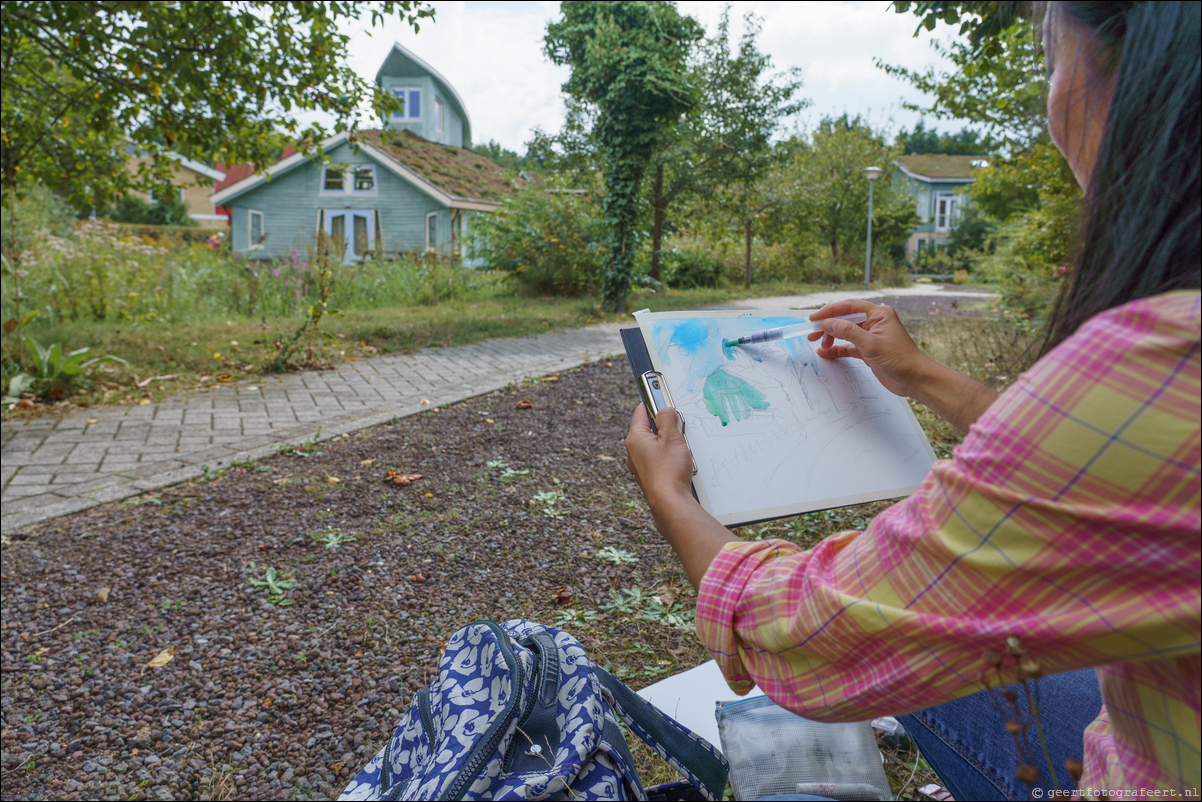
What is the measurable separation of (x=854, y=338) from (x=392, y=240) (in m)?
23.4

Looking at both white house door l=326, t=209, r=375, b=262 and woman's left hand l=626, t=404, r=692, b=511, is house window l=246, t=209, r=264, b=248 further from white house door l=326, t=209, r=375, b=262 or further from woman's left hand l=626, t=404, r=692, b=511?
woman's left hand l=626, t=404, r=692, b=511

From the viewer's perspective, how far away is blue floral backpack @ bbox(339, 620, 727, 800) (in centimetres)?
104

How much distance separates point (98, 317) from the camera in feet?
27.4

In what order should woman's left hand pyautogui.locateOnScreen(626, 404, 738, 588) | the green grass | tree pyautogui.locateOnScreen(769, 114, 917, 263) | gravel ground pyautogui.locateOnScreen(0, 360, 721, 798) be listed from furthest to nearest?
tree pyautogui.locateOnScreen(769, 114, 917, 263), the green grass, gravel ground pyautogui.locateOnScreen(0, 360, 721, 798), woman's left hand pyautogui.locateOnScreen(626, 404, 738, 588)

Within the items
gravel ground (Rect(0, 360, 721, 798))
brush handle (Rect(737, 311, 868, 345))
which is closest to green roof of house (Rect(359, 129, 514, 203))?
gravel ground (Rect(0, 360, 721, 798))

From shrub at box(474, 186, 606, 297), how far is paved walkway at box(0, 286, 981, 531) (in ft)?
19.9

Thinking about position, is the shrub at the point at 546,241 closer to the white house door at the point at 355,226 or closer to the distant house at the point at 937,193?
the white house door at the point at 355,226

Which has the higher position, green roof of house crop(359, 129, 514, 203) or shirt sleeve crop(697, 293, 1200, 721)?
green roof of house crop(359, 129, 514, 203)

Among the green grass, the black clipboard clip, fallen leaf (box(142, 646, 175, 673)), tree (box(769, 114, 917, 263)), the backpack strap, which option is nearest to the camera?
the backpack strap

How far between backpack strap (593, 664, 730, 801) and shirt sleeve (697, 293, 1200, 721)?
1.91ft

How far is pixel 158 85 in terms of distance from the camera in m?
5.43

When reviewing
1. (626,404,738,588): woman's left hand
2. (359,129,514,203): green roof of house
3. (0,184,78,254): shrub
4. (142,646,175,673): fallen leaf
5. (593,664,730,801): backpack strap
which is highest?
(359,129,514,203): green roof of house

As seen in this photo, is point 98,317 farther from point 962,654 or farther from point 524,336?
point 962,654

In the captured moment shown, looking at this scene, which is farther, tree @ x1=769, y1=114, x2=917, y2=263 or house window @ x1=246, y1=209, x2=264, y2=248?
tree @ x1=769, y1=114, x2=917, y2=263
